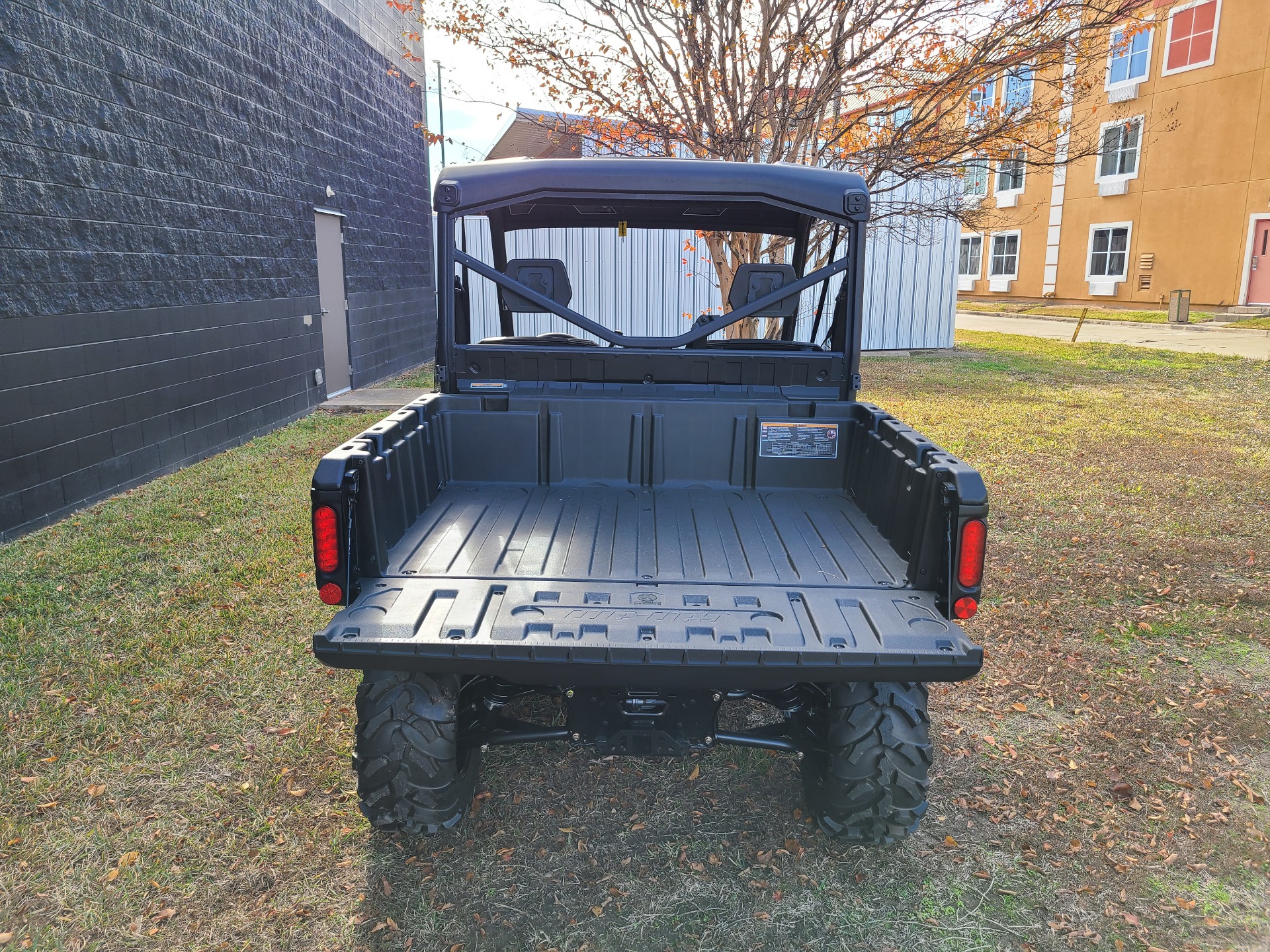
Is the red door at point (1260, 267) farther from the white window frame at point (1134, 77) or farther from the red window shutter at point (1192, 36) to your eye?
the white window frame at point (1134, 77)

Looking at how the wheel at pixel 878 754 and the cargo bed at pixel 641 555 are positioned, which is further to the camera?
the wheel at pixel 878 754

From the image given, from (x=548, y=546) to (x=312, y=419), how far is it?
330 inches

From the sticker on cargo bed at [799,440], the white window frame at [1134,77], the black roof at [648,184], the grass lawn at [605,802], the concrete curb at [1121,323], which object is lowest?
the grass lawn at [605,802]

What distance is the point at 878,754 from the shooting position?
9.18ft

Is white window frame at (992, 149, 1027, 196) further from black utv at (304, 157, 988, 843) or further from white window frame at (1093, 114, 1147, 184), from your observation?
black utv at (304, 157, 988, 843)

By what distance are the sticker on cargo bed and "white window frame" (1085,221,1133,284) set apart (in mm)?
28715

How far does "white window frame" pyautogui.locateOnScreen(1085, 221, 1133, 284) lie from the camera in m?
27.8

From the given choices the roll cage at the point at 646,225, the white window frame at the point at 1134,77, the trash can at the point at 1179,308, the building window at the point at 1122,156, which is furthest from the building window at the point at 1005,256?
the roll cage at the point at 646,225

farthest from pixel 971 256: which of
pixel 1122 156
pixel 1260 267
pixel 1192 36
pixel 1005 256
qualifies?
pixel 1260 267

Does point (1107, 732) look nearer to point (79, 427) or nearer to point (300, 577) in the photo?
point (300, 577)

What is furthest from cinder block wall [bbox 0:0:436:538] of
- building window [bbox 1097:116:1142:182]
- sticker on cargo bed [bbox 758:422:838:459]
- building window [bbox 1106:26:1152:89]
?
building window [bbox 1106:26:1152:89]

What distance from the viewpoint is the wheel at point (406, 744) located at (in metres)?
2.79

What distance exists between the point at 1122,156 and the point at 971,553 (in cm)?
3036

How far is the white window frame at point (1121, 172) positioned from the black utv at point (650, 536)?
1062 inches
